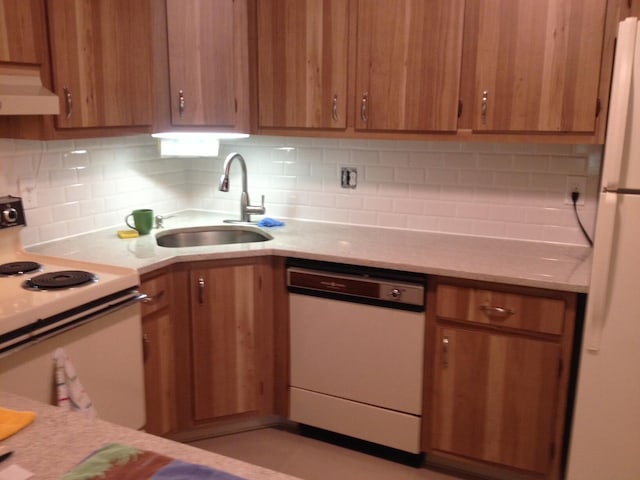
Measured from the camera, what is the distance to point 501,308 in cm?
227

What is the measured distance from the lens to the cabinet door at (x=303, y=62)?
2.67 m

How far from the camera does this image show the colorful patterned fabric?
3.22 feet

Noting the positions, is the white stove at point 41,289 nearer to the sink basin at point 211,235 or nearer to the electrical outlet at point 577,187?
the sink basin at point 211,235

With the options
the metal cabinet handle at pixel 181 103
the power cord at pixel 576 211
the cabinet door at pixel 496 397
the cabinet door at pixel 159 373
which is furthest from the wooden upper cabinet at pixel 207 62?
the power cord at pixel 576 211

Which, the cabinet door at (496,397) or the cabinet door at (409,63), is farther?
the cabinet door at (409,63)

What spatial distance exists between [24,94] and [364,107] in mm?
1392

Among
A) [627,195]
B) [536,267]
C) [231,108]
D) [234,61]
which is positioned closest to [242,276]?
[231,108]

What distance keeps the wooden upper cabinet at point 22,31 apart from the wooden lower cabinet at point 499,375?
1.77m

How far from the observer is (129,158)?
120 inches

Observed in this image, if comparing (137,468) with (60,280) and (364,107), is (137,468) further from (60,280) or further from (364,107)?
(364,107)

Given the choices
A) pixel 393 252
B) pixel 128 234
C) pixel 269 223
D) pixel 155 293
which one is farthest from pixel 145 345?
pixel 393 252

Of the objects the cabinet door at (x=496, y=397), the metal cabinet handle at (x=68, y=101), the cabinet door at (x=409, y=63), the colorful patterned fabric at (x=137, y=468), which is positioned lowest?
the cabinet door at (x=496, y=397)

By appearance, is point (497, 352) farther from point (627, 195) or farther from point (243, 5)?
point (243, 5)

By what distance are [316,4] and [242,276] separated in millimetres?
1291
